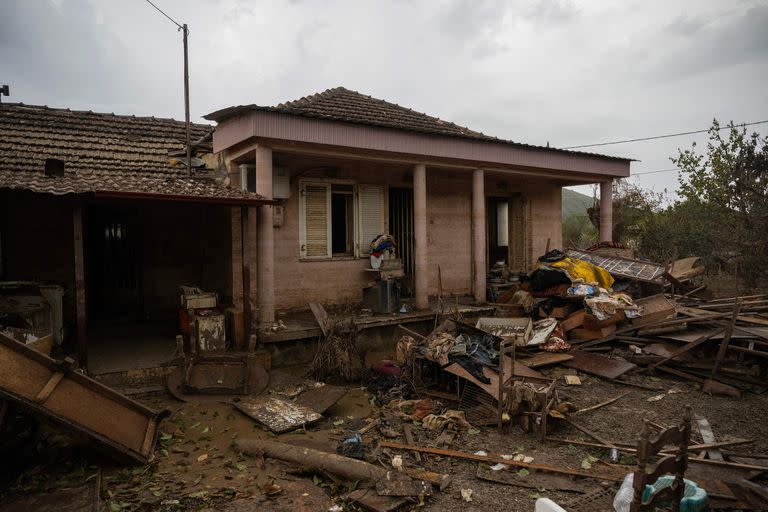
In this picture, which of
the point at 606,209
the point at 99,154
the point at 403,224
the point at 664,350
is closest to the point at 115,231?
the point at 99,154

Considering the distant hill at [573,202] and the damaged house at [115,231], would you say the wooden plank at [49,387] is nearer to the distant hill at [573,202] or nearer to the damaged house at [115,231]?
the damaged house at [115,231]

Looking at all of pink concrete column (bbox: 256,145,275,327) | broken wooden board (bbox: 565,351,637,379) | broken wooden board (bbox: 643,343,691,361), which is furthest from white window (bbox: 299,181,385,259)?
broken wooden board (bbox: 643,343,691,361)

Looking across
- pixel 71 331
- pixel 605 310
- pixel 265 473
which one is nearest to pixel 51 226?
pixel 71 331

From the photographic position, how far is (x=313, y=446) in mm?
5723

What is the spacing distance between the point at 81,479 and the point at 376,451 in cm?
308

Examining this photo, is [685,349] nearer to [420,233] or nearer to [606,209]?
[420,233]

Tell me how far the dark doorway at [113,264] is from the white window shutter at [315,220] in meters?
3.69

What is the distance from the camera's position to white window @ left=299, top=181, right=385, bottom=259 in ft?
34.8

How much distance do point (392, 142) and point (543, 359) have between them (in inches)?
201

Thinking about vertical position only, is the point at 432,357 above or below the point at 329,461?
above

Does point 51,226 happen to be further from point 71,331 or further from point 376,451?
point 376,451

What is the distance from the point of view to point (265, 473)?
518 cm

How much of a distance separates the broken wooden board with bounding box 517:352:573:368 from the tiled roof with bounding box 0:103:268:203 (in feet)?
18.1

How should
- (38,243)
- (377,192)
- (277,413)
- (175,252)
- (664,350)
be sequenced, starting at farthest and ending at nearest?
(377,192)
(175,252)
(38,243)
(664,350)
(277,413)
